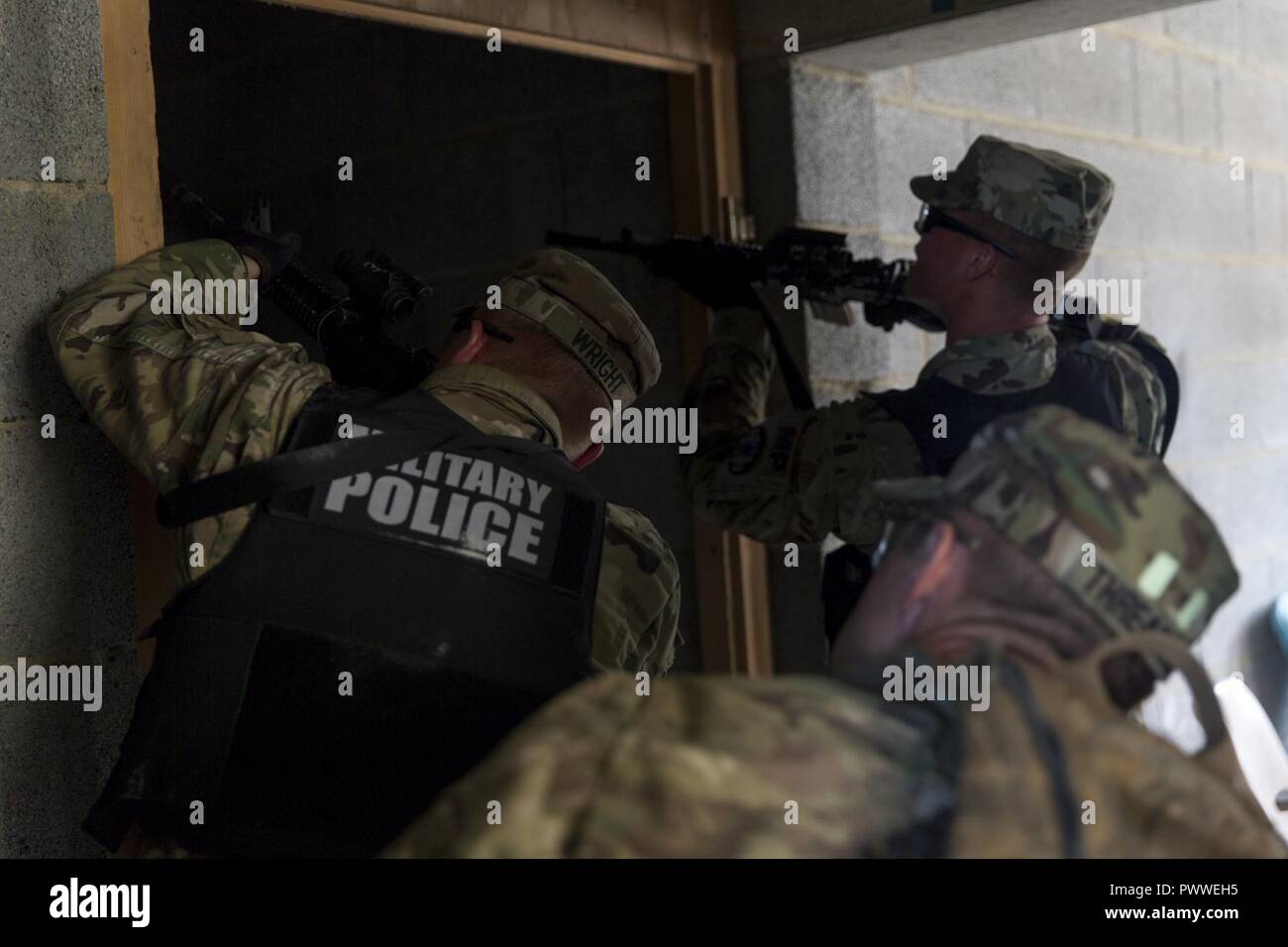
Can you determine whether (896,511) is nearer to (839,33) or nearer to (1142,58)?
(839,33)

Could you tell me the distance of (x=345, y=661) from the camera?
1.21 metres

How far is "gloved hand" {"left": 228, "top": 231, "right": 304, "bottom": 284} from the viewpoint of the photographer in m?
1.56

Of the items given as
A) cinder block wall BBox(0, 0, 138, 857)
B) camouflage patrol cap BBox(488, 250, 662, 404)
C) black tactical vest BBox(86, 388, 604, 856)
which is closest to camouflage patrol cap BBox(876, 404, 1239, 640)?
black tactical vest BBox(86, 388, 604, 856)

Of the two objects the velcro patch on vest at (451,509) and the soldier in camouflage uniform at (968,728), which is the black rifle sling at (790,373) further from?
the soldier in camouflage uniform at (968,728)

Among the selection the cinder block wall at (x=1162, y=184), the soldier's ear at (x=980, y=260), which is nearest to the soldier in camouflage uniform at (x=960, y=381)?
the soldier's ear at (x=980, y=260)

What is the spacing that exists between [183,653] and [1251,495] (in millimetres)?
3493

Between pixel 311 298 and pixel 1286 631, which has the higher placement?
pixel 311 298

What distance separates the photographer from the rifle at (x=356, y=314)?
1657mm

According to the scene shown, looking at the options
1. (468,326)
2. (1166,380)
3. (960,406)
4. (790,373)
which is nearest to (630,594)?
(468,326)

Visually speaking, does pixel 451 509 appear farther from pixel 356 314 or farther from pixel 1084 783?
pixel 1084 783

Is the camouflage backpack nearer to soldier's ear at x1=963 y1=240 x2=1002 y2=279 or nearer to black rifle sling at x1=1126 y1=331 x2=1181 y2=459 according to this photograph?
soldier's ear at x1=963 y1=240 x2=1002 y2=279

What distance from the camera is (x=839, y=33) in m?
2.27
